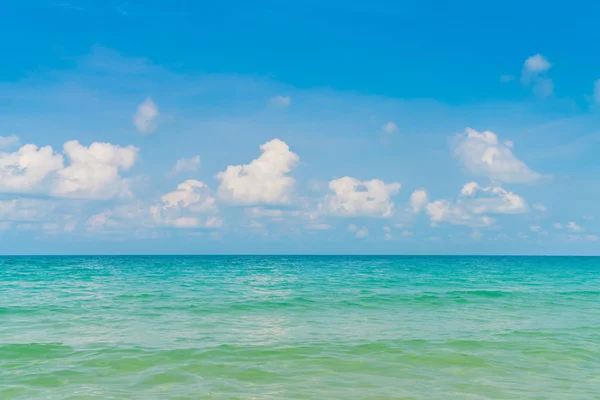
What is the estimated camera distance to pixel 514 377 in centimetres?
1230

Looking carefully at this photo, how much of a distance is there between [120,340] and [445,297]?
20.2 metres

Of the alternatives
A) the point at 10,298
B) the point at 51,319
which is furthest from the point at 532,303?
the point at 10,298

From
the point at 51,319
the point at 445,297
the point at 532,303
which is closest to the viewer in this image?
the point at 51,319

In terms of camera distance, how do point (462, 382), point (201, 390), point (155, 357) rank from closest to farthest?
point (201, 390) < point (462, 382) < point (155, 357)

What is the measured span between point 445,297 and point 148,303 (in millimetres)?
17220

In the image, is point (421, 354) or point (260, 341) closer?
point (421, 354)

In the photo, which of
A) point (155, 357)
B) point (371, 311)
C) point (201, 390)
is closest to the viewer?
point (201, 390)

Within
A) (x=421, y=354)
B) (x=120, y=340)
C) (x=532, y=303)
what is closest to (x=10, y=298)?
(x=120, y=340)

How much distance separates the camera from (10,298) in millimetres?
27875

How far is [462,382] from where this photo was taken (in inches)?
466

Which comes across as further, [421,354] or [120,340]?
[120,340]

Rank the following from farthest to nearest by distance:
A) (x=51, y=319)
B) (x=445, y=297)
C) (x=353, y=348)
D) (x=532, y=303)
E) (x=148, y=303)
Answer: (x=445, y=297), (x=532, y=303), (x=148, y=303), (x=51, y=319), (x=353, y=348)

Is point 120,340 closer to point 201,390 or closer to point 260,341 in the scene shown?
point 260,341

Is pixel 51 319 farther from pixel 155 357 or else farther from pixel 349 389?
pixel 349 389
